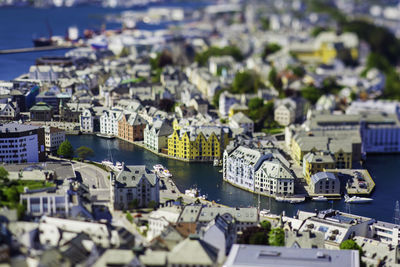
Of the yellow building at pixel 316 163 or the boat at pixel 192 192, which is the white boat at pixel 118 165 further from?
the yellow building at pixel 316 163

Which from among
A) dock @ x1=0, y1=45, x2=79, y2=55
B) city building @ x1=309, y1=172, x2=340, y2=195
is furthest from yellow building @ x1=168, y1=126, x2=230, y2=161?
dock @ x1=0, y1=45, x2=79, y2=55

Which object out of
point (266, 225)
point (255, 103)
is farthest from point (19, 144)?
point (255, 103)

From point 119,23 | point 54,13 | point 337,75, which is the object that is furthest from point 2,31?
point 337,75

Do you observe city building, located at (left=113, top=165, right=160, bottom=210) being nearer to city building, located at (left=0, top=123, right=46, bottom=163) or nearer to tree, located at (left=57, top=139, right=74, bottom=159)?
city building, located at (left=0, top=123, right=46, bottom=163)

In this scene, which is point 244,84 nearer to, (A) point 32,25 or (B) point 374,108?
(B) point 374,108

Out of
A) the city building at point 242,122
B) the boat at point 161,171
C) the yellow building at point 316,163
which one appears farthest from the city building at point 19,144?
the city building at point 242,122
